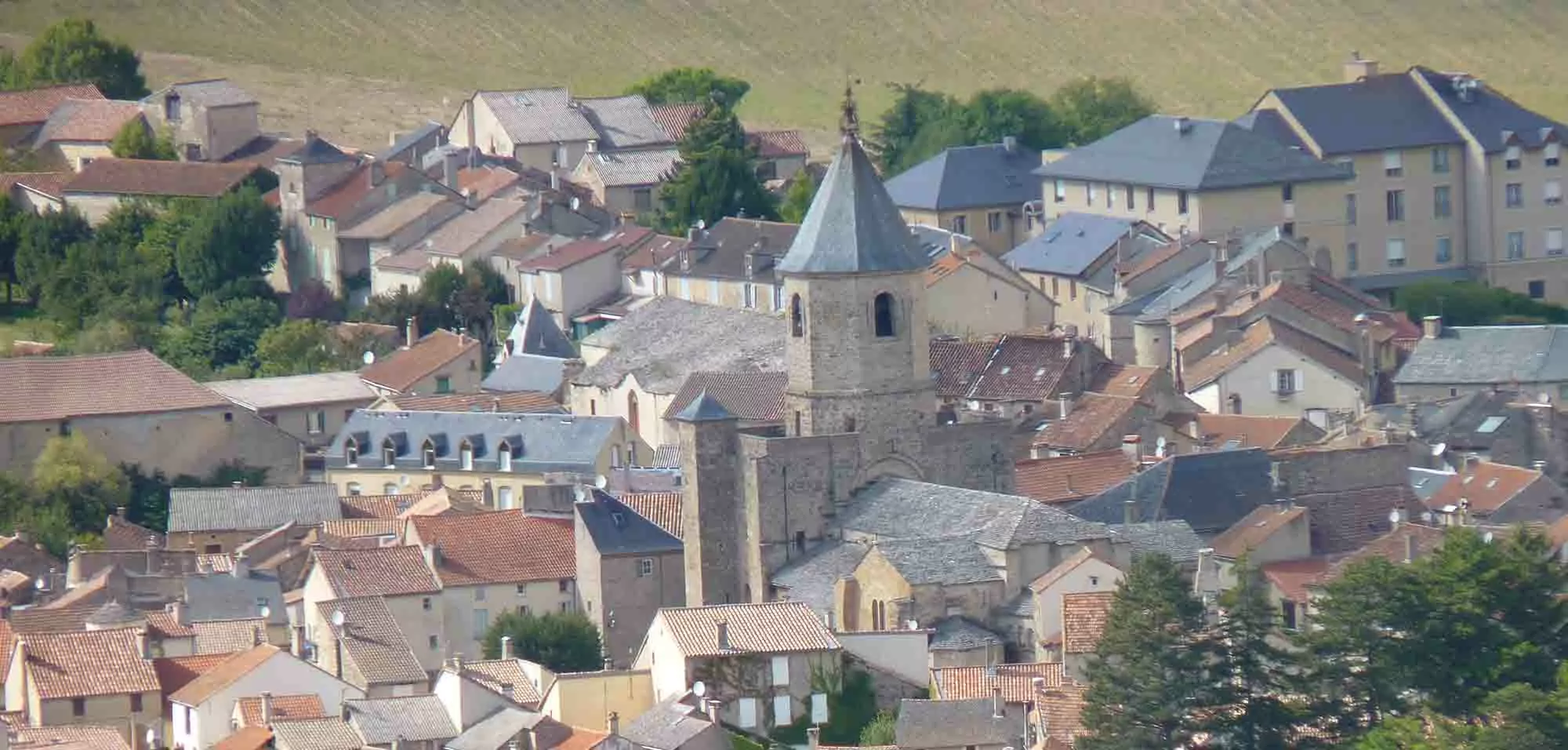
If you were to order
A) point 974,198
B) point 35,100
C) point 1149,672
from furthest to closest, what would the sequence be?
point 35,100 → point 974,198 → point 1149,672

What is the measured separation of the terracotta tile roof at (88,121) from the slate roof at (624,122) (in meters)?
12.4

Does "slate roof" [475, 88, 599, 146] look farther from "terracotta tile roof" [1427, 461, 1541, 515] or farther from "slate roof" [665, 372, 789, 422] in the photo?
"terracotta tile roof" [1427, 461, 1541, 515]

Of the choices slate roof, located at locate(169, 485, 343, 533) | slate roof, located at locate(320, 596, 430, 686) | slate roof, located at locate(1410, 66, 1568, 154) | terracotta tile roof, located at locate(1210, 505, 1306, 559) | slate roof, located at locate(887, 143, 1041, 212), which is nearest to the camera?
slate roof, located at locate(320, 596, 430, 686)

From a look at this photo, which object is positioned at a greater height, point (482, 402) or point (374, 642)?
point (482, 402)

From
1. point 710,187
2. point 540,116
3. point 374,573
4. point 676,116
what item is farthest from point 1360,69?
point 374,573

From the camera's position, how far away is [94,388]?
95750 mm

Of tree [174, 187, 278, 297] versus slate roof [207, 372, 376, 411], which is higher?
tree [174, 187, 278, 297]

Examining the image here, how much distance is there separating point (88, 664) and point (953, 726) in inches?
605

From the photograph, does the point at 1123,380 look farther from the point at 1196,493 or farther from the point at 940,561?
the point at 940,561

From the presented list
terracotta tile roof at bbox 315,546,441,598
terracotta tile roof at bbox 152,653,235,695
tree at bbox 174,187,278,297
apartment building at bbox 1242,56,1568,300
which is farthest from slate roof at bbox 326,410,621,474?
apartment building at bbox 1242,56,1568,300

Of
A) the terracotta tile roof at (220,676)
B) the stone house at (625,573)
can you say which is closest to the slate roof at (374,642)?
the terracotta tile roof at (220,676)

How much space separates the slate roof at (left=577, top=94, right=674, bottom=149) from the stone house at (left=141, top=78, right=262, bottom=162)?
30.2 feet

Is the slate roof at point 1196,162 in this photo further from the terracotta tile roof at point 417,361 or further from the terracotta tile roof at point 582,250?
the terracotta tile roof at point 417,361

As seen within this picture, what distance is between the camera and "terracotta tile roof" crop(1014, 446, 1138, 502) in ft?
269
